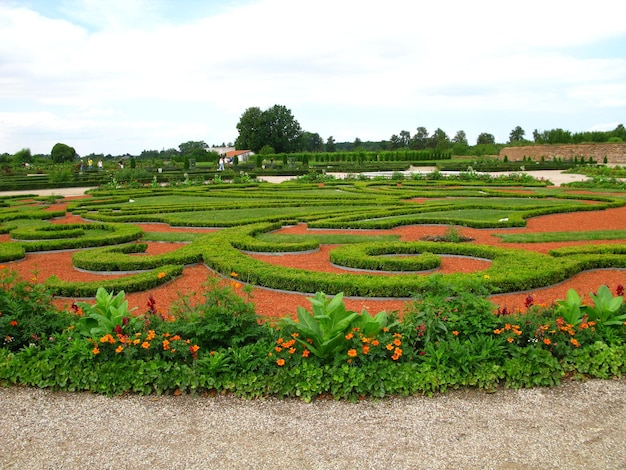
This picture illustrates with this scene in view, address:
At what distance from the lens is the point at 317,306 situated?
4.61 m

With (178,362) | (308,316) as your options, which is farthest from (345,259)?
(178,362)

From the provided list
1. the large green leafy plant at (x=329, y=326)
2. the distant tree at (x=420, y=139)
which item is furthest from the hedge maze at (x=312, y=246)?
the distant tree at (x=420, y=139)

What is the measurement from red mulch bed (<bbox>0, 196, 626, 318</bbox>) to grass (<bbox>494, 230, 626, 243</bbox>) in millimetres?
172

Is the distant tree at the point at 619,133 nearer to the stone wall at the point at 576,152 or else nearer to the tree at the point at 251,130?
the stone wall at the point at 576,152

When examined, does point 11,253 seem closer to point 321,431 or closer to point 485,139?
point 321,431

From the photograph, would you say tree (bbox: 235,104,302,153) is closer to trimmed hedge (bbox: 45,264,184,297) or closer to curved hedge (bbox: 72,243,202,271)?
curved hedge (bbox: 72,243,202,271)

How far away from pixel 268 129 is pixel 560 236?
7134 centimetres

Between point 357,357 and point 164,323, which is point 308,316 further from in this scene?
point 164,323

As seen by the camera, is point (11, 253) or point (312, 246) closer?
point (11, 253)

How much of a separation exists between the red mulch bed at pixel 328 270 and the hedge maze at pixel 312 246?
5.6 inches

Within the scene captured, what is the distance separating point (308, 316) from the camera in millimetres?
4508

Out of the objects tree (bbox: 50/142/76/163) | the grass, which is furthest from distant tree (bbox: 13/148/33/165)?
the grass

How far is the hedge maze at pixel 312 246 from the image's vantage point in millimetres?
6820

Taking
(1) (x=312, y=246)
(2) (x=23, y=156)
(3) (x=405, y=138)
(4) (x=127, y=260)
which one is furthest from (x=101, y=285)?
(3) (x=405, y=138)
